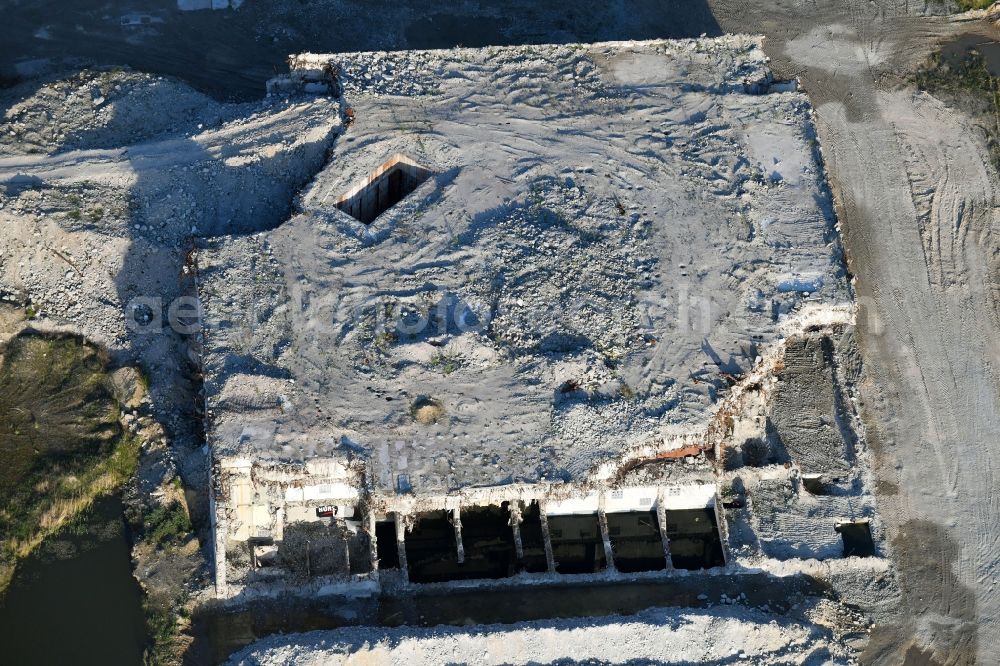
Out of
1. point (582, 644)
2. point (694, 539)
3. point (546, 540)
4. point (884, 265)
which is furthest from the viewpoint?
point (884, 265)

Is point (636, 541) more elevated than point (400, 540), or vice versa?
point (400, 540)

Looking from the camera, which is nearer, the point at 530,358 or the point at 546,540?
the point at 546,540

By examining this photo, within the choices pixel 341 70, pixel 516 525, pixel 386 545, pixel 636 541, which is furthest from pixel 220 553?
pixel 341 70

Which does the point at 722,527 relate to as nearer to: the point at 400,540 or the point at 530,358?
the point at 530,358

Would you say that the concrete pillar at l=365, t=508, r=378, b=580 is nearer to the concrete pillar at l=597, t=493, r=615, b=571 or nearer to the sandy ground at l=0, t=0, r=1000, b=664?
the concrete pillar at l=597, t=493, r=615, b=571

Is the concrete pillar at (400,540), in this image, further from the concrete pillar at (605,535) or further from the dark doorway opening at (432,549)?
the concrete pillar at (605,535)

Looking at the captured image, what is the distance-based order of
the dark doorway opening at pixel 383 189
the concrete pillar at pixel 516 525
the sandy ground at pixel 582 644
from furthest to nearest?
the dark doorway opening at pixel 383 189
the concrete pillar at pixel 516 525
the sandy ground at pixel 582 644

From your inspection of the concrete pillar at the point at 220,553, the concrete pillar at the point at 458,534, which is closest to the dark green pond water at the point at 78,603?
the concrete pillar at the point at 220,553
